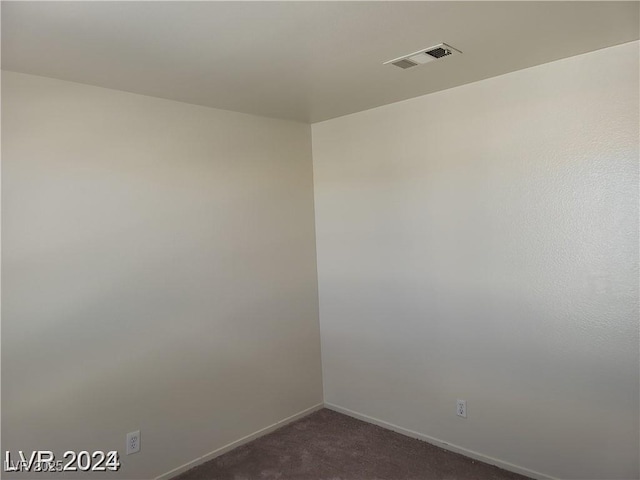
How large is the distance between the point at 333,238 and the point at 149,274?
160 cm

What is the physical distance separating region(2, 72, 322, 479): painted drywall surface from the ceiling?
35 centimetres

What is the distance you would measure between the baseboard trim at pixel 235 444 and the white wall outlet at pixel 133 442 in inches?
10.8

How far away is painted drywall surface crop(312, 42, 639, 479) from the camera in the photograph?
2.56 metres

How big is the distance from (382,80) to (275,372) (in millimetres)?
2366

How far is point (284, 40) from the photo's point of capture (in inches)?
86.0

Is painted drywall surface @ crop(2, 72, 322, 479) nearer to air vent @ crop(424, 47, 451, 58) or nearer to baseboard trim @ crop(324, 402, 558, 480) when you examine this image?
baseboard trim @ crop(324, 402, 558, 480)

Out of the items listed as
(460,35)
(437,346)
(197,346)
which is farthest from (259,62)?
(437,346)

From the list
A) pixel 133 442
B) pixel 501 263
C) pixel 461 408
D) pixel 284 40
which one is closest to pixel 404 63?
pixel 284 40

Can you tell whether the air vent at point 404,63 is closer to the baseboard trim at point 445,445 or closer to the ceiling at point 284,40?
the ceiling at point 284,40

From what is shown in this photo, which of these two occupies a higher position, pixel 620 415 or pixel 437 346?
pixel 437 346

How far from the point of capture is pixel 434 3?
73.8 inches

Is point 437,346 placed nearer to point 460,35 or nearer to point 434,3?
point 460,35

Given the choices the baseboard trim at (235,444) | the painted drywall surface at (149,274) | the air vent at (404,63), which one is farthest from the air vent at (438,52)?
the baseboard trim at (235,444)

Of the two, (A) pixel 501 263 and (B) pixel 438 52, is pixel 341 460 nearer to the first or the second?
(A) pixel 501 263
